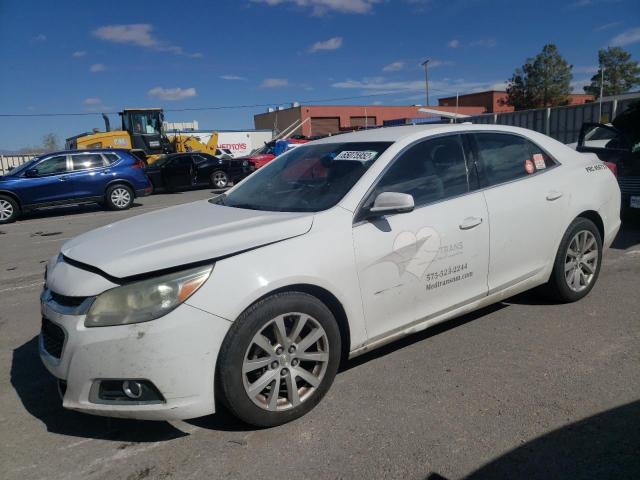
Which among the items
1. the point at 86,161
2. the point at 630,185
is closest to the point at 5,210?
the point at 86,161

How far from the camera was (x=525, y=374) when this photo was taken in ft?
10.5

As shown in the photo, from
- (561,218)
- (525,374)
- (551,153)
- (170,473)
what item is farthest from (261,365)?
(551,153)

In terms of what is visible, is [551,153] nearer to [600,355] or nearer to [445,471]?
[600,355]

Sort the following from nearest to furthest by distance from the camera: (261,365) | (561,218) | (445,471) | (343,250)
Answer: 1. (445,471)
2. (261,365)
3. (343,250)
4. (561,218)

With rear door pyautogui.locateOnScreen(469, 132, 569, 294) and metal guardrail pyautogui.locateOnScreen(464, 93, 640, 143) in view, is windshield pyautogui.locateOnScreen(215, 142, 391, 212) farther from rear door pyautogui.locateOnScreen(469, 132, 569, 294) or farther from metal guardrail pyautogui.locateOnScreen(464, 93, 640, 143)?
metal guardrail pyautogui.locateOnScreen(464, 93, 640, 143)

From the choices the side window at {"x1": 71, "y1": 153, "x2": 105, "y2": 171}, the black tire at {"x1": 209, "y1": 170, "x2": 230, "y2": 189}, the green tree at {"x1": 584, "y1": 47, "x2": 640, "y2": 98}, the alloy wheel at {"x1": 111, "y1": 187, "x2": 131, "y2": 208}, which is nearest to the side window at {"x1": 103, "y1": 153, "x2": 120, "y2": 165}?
the side window at {"x1": 71, "y1": 153, "x2": 105, "y2": 171}

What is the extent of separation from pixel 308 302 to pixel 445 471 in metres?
1.07

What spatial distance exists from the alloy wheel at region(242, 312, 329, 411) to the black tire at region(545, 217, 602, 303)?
2376mm

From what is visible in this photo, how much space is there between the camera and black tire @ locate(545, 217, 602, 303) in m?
4.09

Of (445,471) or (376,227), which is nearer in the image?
(445,471)

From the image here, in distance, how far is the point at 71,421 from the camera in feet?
9.53

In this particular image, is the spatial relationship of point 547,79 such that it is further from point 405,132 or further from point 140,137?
point 405,132

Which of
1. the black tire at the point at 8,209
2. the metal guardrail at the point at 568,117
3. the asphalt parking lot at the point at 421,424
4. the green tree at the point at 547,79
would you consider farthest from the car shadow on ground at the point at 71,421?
the green tree at the point at 547,79

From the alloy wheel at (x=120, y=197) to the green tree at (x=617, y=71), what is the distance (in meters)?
63.5
